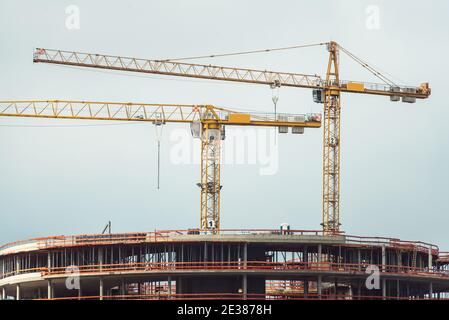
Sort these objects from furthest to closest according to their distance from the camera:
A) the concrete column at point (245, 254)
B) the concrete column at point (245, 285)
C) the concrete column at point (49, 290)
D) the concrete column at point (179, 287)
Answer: the concrete column at point (49, 290) → the concrete column at point (179, 287) → the concrete column at point (245, 254) → the concrete column at point (245, 285)

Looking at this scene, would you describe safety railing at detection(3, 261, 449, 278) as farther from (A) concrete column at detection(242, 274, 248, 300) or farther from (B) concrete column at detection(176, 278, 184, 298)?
(B) concrete column at detection(176, 278, 184, 298)

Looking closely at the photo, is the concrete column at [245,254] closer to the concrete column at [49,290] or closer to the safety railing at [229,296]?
the safety railing at [229,296]

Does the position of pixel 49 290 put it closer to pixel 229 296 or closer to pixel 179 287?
pixel 179 287

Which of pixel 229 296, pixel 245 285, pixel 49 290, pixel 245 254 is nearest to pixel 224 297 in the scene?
pixel 229 296

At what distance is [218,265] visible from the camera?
154 m

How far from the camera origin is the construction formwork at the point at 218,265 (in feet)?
503

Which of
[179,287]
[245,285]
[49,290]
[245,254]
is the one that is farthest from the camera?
[49,290]

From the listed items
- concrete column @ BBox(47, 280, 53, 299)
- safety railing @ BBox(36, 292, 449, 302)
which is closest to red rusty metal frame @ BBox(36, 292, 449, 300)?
safety railing @ BBox(36, 292, 449, 302)

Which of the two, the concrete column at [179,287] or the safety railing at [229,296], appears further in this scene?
the concrete column at [179,287]

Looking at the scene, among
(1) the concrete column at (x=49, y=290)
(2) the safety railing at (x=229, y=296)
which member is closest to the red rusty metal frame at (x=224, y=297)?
(2) the safety railing at (x=229, y=296)
